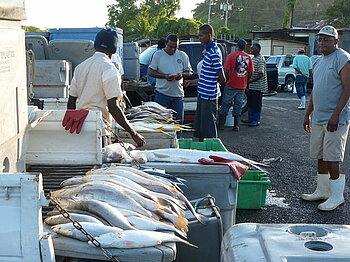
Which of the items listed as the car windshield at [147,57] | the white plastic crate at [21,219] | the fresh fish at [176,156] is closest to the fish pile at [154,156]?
the fresh fish at [176,156]

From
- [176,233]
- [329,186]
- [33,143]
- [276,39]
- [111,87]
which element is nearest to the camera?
[176,233]

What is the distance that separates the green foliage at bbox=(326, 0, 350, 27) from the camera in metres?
46.5

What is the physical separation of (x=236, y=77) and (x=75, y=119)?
268 inches

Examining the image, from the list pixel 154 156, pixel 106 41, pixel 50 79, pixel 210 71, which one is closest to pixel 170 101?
pixel 210 71

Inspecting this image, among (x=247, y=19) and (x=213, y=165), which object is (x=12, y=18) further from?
(x=247, y=19)

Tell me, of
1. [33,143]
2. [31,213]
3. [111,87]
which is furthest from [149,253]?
[111,87]

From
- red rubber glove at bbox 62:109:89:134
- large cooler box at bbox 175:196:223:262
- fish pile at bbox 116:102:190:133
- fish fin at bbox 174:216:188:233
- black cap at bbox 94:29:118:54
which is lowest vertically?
large cooler box at bbox 175:196:223:262

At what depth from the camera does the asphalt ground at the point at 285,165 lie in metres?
5.59

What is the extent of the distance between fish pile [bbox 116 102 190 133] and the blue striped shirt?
89 centimetres

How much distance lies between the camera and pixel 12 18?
3.30 metres

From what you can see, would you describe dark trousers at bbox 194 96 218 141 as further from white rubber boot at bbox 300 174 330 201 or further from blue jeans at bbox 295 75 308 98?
blue jeans at bbox 295 75 308 98

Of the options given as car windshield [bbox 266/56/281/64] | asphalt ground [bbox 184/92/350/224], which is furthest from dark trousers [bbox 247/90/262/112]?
car windshield [bbox 266/56/281/64]

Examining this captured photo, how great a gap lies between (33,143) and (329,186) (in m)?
3.85

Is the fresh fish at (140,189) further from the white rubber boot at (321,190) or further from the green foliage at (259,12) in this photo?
the green foliage at (259,12)
